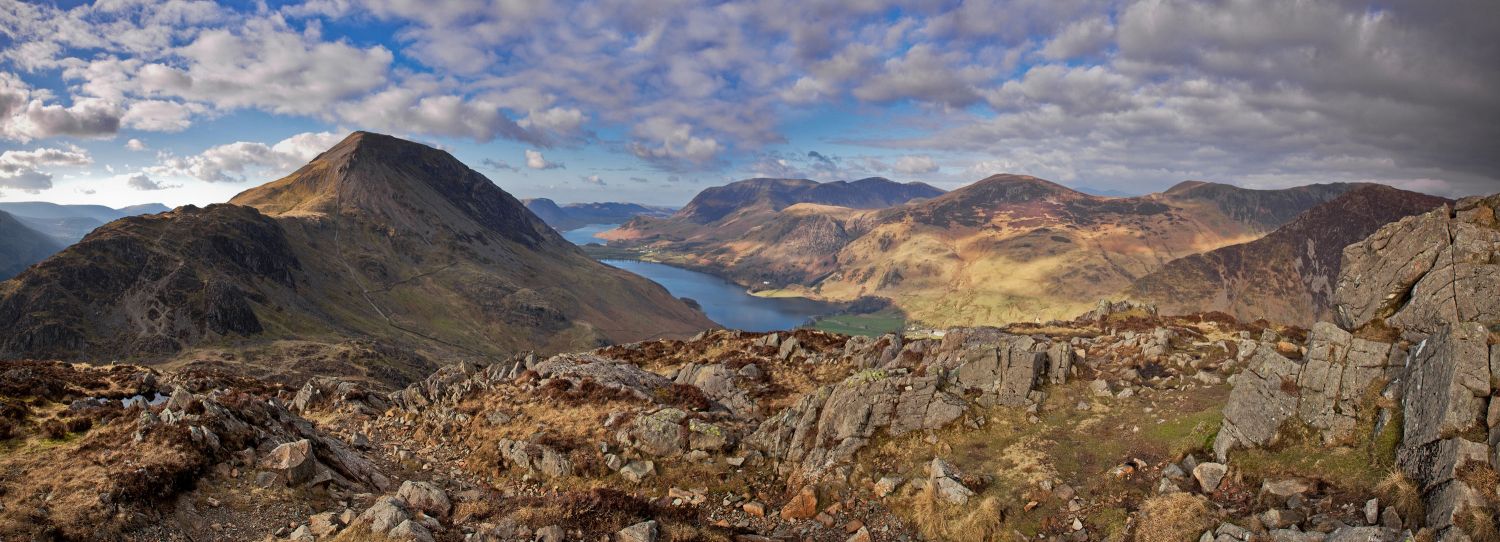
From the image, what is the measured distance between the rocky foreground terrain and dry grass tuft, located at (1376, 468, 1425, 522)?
5cm

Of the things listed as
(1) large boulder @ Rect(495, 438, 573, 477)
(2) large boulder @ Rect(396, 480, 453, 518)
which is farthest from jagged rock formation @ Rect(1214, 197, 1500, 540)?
(2) large boulder @ Rect(396, 480, 453, 518)

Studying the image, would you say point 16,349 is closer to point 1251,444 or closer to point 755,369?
point 755,369

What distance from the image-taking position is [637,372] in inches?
1492

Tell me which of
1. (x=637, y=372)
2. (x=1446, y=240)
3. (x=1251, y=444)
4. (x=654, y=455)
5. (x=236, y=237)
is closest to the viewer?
(x=1251, y=444)

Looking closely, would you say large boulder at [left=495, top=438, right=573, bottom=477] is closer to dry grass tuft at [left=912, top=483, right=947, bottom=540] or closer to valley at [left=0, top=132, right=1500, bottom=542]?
valley at [left=0, top=132, right=1500, bottom=542]

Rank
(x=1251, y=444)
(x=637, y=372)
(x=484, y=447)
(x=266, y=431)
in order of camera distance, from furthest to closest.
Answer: (x=637, y=372), (x=484, y=447), (x=266, y=431), (x=1251, y=444)

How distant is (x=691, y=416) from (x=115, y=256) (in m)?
184

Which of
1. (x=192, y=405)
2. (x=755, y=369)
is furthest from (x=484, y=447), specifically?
(x=755, y=369)

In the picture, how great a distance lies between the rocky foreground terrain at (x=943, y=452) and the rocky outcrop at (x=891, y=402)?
0.11 metres

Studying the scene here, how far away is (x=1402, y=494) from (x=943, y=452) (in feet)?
36.8

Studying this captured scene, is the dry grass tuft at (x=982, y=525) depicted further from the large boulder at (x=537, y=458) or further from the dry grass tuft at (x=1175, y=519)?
the large boulder at (x=537, y=458)

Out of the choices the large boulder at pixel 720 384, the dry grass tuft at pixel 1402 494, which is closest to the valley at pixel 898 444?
the dry grass tuft at pixel 1402 494

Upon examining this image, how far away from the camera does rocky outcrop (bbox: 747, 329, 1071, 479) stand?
75.8 ft

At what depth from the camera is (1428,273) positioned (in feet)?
64.3
